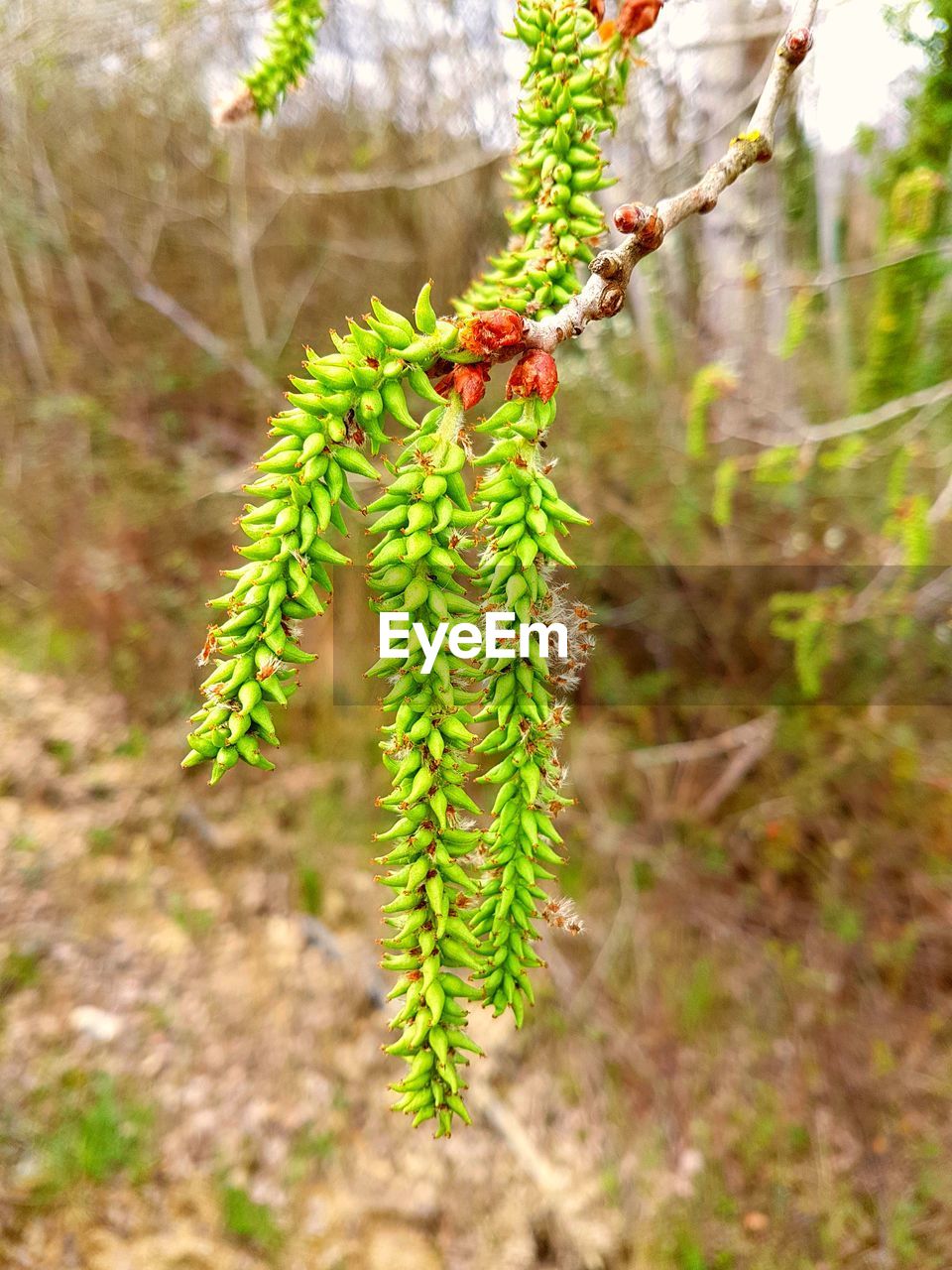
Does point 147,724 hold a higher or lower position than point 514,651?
lower

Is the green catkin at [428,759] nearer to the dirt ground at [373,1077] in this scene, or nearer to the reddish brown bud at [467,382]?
the reddish brown bud at [467,382]

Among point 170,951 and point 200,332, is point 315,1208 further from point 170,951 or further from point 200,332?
point 200,332

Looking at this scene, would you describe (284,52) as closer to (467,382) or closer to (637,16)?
(637,16)

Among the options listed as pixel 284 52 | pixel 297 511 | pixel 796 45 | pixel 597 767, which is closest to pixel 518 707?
pixel 297 511

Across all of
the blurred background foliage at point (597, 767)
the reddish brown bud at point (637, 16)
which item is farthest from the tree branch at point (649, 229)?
the blurred background foliage at point (597, 767)

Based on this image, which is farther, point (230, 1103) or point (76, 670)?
point (76, 670)

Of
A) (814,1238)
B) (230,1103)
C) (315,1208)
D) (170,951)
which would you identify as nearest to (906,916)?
(814,1238)
